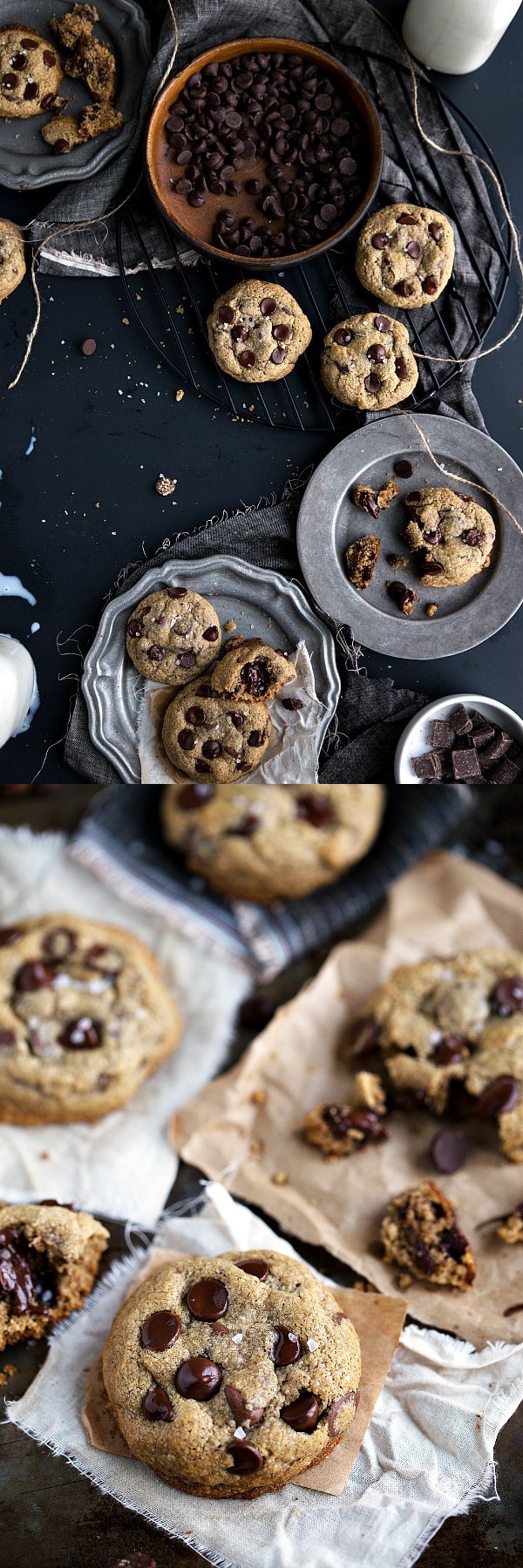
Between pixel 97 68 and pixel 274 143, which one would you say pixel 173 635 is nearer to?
pixel 274 143

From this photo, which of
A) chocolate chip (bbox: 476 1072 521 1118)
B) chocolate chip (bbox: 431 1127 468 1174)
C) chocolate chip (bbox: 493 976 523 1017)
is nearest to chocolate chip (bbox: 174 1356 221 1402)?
chocolate chip (bbox: 431 1127 468 1174)

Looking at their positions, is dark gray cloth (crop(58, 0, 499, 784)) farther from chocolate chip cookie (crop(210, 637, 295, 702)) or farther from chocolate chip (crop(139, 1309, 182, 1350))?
chocolate chip (crop(139, 1309, 182, 1350))

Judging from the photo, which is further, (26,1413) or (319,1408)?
(26,1413)

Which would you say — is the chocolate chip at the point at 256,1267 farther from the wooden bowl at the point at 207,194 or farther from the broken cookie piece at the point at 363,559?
the wooden bowl at the point at 207,194

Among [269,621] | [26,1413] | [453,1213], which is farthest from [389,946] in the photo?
[26,1413]

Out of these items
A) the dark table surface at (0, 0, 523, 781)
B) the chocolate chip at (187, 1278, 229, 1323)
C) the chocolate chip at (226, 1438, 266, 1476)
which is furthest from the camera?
the dark table surface at (0, 0, 523, 781)

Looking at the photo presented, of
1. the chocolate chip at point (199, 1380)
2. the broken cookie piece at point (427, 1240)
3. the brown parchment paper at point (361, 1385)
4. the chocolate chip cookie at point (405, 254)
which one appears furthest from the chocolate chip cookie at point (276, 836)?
the chocolate chip cookie at point (405, 254)

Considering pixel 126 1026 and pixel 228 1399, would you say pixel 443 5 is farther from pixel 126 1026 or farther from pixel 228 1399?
pixel 228 1399

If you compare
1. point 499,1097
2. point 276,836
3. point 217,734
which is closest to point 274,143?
point 217,734
